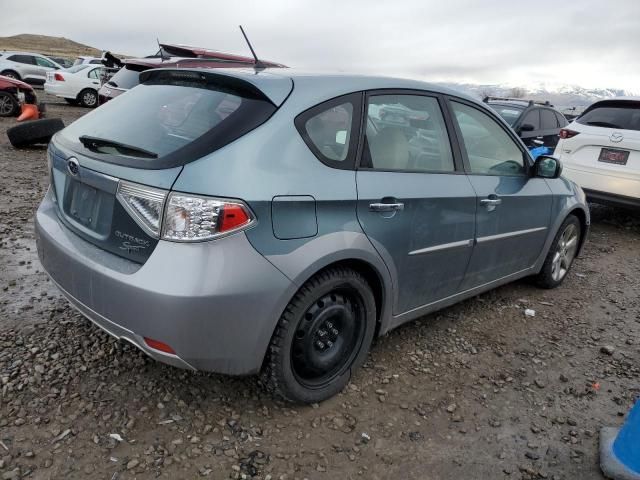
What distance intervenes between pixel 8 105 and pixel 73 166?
12.7m

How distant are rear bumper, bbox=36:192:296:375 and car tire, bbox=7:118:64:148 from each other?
7.46 m

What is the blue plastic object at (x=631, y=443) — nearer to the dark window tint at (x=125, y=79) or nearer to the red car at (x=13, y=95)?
the dark window tint at (x=125, y=79)

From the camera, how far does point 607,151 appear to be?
6320 mm

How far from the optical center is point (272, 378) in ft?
8.02

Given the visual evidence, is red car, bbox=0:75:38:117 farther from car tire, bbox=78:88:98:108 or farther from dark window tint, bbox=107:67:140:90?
dark window tint, bbox=107:67:140:90

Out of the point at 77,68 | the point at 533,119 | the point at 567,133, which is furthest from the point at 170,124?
→ the point at 77,68

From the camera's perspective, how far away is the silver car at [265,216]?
2092 mm

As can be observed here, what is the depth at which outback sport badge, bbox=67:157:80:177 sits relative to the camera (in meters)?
2.44

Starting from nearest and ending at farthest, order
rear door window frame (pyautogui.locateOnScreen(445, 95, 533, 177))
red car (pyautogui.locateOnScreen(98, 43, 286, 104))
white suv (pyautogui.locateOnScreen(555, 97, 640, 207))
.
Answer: rear door window frame (pyautogui.locateOnScreen(445, 95, 533, 177)) → white suv (pyautogui.locateOnScreen(555, 97, 640, 207)) → red car (pyautogui.locateOnScreen(98, 43, 286, 104))

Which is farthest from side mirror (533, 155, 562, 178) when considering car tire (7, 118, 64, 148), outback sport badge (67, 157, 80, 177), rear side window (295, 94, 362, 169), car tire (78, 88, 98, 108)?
car tire (78, 88, 98, 108)

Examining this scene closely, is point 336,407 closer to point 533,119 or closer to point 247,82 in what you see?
point 247,82

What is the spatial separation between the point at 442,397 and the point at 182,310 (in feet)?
5.27

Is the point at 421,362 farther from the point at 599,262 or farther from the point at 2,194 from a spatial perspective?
the point at 2,194

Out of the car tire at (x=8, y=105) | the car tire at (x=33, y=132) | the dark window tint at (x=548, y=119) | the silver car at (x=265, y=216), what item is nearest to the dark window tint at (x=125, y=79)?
the car tire at (x=33, y=132)
